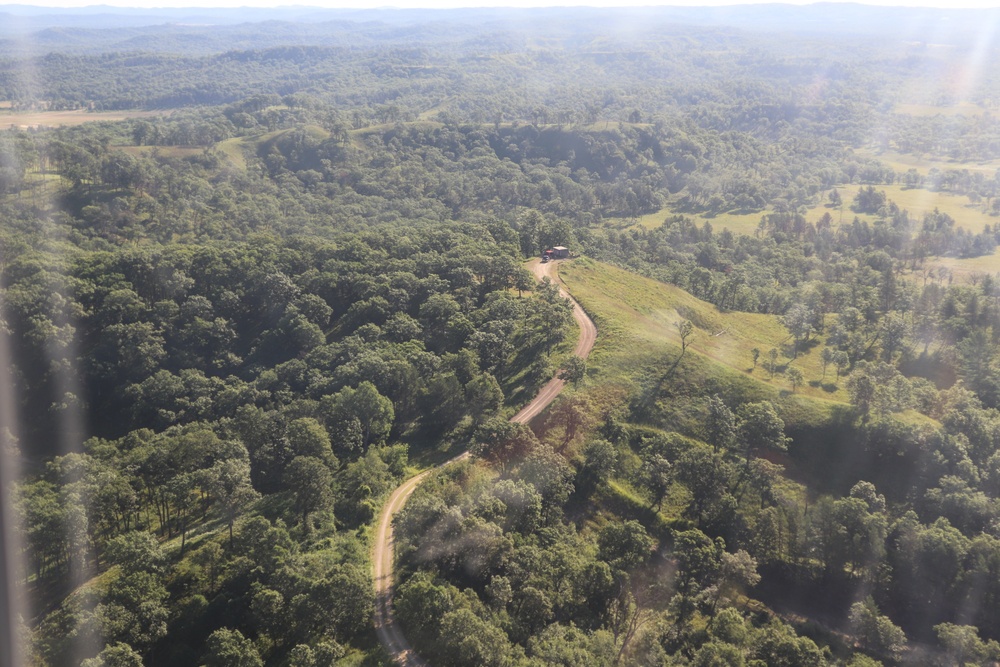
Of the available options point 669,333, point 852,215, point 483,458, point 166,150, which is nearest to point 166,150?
point 166,150

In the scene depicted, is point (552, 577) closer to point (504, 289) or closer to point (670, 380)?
point (670, 380)

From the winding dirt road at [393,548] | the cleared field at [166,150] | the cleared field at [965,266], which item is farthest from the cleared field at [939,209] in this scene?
the cleared field at [166,150]

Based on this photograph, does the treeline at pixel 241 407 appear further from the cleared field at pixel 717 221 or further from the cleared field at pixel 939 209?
the cleared field at pixel 939 209

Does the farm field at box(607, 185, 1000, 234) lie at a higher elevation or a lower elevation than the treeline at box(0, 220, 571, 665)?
lower

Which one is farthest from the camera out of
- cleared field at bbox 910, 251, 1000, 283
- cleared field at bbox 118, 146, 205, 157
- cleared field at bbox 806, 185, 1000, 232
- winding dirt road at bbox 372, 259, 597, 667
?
cleared field at bbox 118, 146, 205, 157

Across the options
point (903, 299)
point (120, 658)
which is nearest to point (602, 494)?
point (120, 658)

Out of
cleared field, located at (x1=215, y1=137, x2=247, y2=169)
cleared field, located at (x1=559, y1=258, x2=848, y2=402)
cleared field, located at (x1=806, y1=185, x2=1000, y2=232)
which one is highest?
cleared field, located at (x1=215, y1=137, x2=247, y2=169)

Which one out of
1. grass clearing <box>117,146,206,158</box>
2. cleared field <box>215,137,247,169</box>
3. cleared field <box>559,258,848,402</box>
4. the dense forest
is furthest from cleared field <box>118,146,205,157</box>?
cleared field <box>559,258,848,402</box>

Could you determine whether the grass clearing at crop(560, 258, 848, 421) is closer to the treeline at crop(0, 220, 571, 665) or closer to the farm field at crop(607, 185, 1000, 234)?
the treeline at crop(0, 220, 571, 665)

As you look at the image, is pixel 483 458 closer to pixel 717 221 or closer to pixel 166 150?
pixel 717 221
